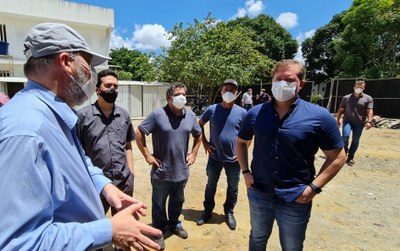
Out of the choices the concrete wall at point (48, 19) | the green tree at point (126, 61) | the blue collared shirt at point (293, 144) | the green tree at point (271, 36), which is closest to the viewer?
the blue collared shirt at point (293, 144)

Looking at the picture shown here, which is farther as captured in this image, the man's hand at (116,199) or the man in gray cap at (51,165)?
the man's hand at (116,199)

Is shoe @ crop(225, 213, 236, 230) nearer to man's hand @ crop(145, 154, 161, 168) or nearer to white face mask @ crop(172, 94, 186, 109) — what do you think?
man's hand @ crop(145, 154, 161, 168)

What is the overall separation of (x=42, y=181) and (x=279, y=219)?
2.04m

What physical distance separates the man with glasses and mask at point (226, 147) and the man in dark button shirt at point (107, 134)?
4.35 ft

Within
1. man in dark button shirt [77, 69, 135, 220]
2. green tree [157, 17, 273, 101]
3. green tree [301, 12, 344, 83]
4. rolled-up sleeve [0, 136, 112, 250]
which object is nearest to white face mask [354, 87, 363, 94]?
man in dark button shirt [77, 69, 135, 220]

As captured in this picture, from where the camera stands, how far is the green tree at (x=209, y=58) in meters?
17.1

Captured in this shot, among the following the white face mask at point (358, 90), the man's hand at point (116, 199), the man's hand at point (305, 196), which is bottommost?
the man's hand at point (305, 196)

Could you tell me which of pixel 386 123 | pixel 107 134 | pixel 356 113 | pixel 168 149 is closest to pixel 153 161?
pixel 168 149

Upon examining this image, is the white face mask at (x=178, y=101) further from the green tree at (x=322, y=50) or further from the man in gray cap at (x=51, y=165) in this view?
the green tree at (x=322, y=50)

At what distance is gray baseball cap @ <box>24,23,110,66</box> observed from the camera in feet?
3.94

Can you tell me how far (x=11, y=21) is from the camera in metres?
16.3

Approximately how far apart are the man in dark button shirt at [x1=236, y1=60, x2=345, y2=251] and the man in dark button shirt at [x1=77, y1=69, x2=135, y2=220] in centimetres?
143

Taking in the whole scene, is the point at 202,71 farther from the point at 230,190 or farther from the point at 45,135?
the point at 45,135

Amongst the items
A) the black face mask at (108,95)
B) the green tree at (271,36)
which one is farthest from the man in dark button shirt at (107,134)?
the green tree at (271,36)
